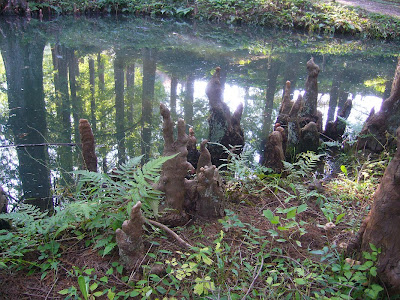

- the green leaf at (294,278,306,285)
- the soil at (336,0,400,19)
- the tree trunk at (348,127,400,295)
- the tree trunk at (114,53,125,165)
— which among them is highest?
the soil at (336,0,400,19)

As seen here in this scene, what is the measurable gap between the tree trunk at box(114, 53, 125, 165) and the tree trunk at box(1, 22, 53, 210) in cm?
122

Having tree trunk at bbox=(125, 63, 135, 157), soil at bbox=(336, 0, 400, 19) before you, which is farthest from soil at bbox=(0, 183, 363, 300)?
soil at bbox=(336, 0, 400, 19)

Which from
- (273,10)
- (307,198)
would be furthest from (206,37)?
(307,198)

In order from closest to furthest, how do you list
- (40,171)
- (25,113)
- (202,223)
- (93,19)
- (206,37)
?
(202,223) → (40,171) → (25,113) → (206,37) → (93,19)

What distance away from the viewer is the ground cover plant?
6.74 ft

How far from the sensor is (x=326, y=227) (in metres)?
2.60

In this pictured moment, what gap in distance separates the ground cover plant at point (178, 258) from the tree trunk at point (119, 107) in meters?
3.12

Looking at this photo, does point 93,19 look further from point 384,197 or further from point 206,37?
point 384,197

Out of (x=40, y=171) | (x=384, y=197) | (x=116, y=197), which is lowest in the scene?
(x=40, y=171)

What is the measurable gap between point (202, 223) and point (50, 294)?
1.23m

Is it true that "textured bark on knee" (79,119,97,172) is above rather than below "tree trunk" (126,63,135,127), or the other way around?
above

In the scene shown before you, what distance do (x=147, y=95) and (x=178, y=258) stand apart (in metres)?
6.99

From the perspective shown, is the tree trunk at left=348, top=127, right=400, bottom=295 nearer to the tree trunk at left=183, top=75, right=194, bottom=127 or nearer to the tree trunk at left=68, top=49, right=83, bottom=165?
the tree trunk at left=68, top=49, right=83, bottom=165

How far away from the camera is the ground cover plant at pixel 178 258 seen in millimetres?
2055
